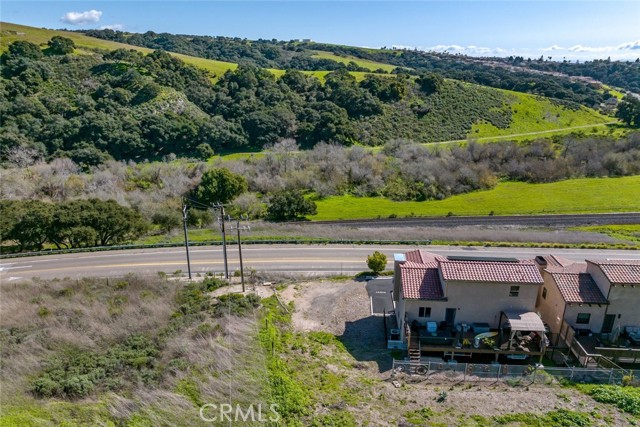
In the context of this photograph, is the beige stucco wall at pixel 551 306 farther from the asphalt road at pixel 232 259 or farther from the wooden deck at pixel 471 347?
the asphalt road at pixel 232 259

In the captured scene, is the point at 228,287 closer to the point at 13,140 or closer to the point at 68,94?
the point at 13,140

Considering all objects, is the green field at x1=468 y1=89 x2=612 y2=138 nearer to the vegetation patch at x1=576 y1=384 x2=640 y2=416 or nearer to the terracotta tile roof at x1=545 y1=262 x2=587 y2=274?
the terracotta tile roof at x1=545 y1=262 x2=587 y2=274

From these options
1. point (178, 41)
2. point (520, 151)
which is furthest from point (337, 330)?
point (178, 41)

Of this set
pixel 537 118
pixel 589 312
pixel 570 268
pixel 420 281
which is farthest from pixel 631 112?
pixel 420 281

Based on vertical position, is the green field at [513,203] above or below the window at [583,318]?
above

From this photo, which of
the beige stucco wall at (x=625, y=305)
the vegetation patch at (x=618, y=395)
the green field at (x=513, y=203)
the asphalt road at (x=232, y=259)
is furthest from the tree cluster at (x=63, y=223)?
the beige stucco wall at (x=625, y=305)
